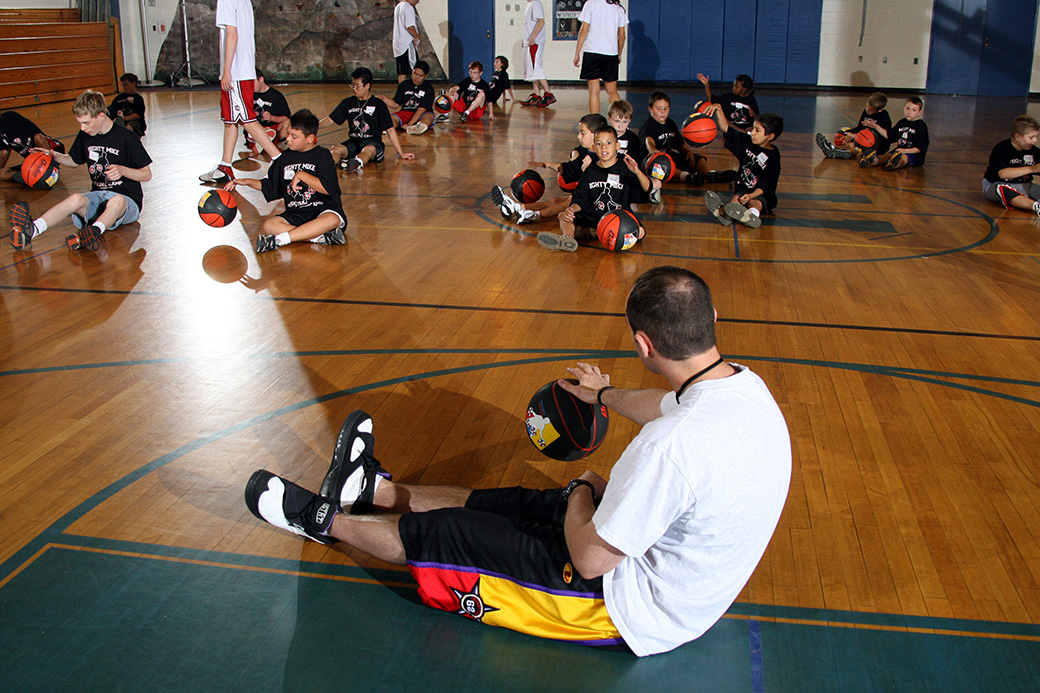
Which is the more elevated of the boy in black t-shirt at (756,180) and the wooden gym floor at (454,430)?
the boy in black t-shirt at (756,180)

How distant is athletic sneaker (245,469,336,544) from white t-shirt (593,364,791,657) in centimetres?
98

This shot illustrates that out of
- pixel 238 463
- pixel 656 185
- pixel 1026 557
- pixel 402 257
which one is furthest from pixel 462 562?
pixel 656 185

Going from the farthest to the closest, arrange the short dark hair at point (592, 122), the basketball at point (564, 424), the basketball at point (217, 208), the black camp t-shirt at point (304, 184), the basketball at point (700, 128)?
1. the basketball at point (700, 128)
2. the short dark hair at point (592, 122)
3. the black camp t-shirt at point (304, 184)
4. the basketball at point (217, 208)
5. the basketball at point (564, 424)

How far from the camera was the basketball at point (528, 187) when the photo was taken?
7375 millimetres

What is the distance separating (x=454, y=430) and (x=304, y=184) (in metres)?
3.57

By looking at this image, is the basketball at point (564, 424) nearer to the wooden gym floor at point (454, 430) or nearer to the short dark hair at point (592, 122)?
the wooden gym floor at point (454, 430)

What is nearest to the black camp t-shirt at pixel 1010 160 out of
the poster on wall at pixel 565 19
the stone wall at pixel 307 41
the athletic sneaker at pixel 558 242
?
the athletic sneaker at pixel 558 242

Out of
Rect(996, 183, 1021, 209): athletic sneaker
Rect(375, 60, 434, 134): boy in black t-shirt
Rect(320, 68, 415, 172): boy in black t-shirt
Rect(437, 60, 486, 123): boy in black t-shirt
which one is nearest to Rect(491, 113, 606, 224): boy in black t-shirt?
Rect(320, 68, 415, 172): boy in black t-shirt

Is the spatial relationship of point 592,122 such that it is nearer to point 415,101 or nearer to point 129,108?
point 415,101

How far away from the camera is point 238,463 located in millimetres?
3320

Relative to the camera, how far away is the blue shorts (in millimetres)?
6359

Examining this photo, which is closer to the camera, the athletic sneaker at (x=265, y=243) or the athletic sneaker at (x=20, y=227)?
the athletic sneaker at (x=20, y=227)

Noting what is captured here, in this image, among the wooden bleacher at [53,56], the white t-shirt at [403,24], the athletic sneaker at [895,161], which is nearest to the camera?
the athletic sneaker at [895,161]

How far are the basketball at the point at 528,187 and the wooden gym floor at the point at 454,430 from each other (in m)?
0.39
